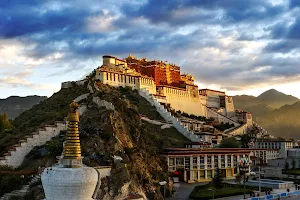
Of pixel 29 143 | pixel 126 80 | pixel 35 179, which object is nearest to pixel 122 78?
pixel 126 80

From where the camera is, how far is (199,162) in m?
63.4

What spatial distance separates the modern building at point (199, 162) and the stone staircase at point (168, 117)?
454 inches

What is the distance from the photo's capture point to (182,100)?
112m

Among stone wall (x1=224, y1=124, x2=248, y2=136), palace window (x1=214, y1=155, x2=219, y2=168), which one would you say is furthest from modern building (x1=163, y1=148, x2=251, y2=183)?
stone wall (x1=224, y1=124, x2=248, y2=136)

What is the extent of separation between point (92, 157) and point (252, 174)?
37004mm

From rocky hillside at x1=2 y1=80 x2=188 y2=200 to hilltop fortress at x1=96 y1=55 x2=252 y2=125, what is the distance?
2807 centimetres

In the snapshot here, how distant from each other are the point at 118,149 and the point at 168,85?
67.9 meters

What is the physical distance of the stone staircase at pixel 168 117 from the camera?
79.6 m

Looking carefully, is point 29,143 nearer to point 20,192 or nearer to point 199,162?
point 20,192

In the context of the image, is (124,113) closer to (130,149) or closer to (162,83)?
(130,149)

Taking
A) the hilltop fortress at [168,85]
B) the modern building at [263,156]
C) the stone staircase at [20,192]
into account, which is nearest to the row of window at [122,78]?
the hilltop fortress at [168,85]

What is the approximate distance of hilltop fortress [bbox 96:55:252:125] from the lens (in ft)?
305

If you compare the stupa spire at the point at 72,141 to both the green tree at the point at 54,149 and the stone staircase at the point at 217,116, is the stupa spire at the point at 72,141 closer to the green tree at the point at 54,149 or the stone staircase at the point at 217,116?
the green tree at the point at 54,149

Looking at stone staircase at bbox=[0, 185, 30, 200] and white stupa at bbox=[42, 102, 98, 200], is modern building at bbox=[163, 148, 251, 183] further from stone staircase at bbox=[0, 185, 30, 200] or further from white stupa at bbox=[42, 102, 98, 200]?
white stupa at bbox=[42, 102, 98, 200]
